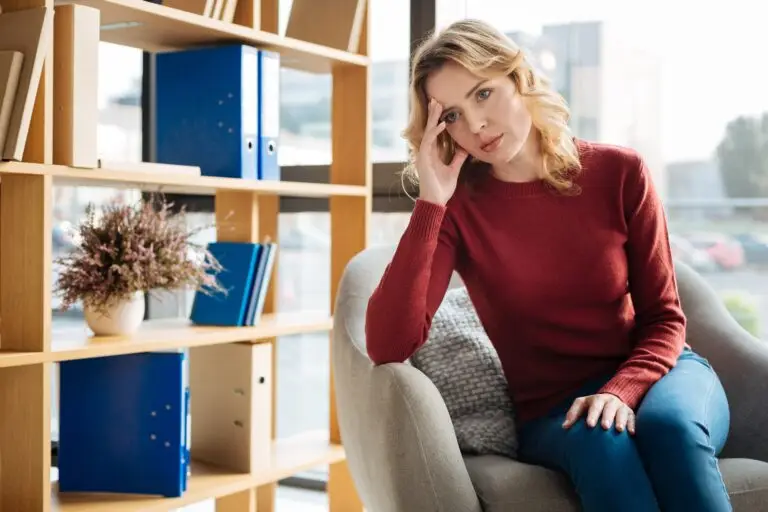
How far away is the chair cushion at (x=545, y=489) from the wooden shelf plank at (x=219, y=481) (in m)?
0.82

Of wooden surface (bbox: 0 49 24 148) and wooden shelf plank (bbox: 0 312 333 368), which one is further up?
wooden surface (bbox: 0 49 24 148)

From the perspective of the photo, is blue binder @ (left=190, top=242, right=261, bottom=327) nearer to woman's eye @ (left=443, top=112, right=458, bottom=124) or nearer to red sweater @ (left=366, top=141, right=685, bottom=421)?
red sweater @ (left=366, top=141, right=685, bottom=421)

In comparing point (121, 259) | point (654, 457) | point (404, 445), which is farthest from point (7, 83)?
point (654, 457)

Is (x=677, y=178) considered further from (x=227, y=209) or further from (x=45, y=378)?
(x=45, y=378)

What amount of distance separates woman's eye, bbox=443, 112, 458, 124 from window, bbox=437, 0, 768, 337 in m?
1.02

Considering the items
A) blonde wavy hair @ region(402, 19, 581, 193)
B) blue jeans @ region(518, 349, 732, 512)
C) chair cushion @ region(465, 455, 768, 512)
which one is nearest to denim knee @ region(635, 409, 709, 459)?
blue jeans @ region(518, 349, 732, 512)

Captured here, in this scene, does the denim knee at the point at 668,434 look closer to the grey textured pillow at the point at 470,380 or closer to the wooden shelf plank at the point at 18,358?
the grey textured pillow at the point at 470,380

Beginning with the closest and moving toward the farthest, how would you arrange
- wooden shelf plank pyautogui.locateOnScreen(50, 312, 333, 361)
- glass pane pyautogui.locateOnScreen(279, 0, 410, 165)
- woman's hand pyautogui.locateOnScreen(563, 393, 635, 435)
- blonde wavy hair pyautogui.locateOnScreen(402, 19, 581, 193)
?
woman's hand pyautogui.locateOnScreen(563, 393, 635, 435)
blonde wavy hair pyautogui.locateOnScreen(402, 19, 581, 193)
wooden shelf plank pyautogui.locateOnScreen(50, 312, 333, 361)
glass pane pyautogui.locateOnScreen(279, 0, 410, 165)

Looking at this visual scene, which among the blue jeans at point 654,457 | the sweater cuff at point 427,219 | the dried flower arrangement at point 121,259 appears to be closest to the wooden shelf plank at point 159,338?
the dried flower arrangement at point 121,259

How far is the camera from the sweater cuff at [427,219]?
69.8 inches

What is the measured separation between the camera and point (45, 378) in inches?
72.7

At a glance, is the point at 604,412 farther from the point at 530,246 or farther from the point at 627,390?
the point at 530,246

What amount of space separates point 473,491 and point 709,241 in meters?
1.35

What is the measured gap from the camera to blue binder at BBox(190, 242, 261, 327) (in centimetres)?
234
